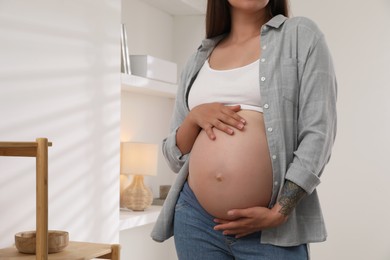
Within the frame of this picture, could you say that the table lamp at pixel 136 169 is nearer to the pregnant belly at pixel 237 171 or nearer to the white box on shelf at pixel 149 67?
the white box on shelf at pixel 149 67

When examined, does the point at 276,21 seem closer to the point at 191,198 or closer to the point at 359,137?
the point at 191,198

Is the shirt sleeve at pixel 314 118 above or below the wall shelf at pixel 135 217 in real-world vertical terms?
above

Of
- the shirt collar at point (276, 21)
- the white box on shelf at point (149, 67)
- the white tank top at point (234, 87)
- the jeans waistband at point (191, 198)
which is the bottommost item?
the jeans waistband at point (191, 198)

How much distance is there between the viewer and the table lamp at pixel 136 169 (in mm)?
3223

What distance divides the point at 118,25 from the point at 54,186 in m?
0.77

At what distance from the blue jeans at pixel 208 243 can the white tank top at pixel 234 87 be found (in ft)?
0.75

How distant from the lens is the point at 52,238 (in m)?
1.95

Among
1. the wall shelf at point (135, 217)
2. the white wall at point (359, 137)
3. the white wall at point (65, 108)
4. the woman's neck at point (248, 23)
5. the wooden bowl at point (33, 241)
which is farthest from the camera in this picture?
the white wall at point (359, 137)

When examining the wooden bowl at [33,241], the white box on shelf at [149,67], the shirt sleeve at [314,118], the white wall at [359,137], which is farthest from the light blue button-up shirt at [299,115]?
the white wall at [359,137]

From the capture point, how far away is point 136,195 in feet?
10.6

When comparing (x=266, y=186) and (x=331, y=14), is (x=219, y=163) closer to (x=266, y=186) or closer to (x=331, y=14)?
(x=266, y=186)

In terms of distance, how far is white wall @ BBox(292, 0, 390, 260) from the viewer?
157 inches

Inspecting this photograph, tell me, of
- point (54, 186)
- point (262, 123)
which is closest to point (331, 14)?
point (54, 186)

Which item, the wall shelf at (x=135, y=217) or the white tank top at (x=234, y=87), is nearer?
the white tank top at (x=234, y=87)
